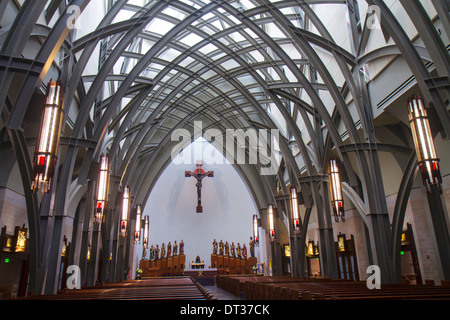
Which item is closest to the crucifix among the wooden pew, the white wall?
Answer: the white wall

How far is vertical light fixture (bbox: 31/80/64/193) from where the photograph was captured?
6840mm

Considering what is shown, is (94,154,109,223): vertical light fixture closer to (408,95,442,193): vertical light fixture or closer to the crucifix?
(408,95,442,193): vertical light fixture

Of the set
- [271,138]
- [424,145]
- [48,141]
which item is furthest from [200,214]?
[48,141]

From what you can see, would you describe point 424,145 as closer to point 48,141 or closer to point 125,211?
point 48,141

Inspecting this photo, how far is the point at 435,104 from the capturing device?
28.2 feet

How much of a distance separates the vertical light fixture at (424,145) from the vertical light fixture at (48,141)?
9.41 meters

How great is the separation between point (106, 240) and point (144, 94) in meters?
8.27

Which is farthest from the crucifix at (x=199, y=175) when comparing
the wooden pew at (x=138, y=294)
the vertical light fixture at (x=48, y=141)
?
the vertical light fixture at (x=48, y=141)

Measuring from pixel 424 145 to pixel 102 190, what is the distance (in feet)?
36.4

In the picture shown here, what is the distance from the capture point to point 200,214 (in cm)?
3478

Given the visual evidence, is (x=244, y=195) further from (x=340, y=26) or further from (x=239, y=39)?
(x=340, y=26)

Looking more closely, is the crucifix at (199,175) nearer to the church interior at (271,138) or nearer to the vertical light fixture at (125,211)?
the church interior at (271,138)

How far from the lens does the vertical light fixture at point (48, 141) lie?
6840 mm

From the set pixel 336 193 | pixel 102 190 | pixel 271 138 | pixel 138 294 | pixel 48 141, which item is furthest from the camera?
pixel 271 138
